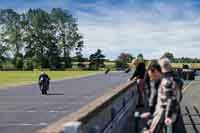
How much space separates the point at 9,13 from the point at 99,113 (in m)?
139

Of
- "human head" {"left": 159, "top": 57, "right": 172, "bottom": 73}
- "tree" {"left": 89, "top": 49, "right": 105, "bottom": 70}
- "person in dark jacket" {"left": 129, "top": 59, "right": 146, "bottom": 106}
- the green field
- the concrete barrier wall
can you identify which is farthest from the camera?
"tree" {"left": 89, "top": 49, "right": 105, "bottom": 70}

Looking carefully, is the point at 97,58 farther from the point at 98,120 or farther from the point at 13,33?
the point at 98,120

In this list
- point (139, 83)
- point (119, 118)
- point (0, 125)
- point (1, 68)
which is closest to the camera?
point (119, 118)

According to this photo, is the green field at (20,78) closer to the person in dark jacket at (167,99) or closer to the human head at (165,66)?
the person in dark jacket at (167,99)

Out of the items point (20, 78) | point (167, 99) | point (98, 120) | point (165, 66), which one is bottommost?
point (20, 78)

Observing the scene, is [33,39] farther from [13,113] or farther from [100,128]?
[100,128]

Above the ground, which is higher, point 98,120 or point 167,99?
point 167,99

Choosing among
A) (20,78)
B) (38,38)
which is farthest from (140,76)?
(38,38)

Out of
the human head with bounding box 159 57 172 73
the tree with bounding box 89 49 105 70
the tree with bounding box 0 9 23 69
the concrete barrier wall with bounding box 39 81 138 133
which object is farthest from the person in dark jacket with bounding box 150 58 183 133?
the tree with bounding box 89 49 105 70

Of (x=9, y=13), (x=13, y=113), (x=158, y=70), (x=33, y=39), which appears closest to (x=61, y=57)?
(x=33, y=39)

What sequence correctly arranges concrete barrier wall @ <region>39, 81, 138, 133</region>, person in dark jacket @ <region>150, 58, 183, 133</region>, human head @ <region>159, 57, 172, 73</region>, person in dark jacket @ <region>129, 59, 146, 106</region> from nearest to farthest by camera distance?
concrete barrier wall @ <region>39, 81, 138, 133</region>
person in dark jacket @ <region>150, 58, 183, 133</region>
human head @ <region>159, 57, 172, 73</region>
person in dark jacket @ <region>129, 59, 146, 106</region>

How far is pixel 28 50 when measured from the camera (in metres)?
144

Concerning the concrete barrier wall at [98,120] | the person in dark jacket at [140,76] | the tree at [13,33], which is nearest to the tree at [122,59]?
the tree at [13,33]

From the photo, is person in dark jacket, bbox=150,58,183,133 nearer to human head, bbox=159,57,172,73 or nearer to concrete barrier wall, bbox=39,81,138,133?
human head, bbox=159,57,172,73
